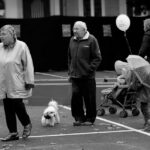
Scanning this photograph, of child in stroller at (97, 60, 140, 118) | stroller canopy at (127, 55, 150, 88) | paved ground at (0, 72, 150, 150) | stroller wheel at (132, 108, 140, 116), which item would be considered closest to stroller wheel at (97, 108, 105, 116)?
child in stroller at (97, 60, 140, 118)

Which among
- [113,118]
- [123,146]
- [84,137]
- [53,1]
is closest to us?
[123,146]

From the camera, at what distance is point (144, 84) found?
1022 centimetres

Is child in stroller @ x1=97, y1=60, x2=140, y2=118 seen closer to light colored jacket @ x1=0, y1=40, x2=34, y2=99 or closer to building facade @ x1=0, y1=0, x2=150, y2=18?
light colored jacket @ x1=0, y1=40, x2=34, y2=99

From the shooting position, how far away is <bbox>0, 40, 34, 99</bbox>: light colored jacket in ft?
29.9

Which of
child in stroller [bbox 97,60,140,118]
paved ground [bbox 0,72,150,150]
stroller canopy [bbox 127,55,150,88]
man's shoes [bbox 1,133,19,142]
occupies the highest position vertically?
stroller canopy [bbox 127,55,150,88]

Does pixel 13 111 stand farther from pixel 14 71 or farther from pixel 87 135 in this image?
pixel 87 135

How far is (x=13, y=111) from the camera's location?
30.7 feet

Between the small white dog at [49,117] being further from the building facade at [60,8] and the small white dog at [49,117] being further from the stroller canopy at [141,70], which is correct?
the building facade at [60,8]

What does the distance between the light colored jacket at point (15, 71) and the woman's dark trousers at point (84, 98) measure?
75.1 inches

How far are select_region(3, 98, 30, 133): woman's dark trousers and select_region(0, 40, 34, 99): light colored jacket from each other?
13cm

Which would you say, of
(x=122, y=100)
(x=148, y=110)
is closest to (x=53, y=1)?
(x=122, y=100)

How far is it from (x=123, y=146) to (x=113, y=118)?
10.5 ft

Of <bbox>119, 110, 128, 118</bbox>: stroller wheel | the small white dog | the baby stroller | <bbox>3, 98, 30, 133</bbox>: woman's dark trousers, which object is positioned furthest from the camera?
the baby stroller

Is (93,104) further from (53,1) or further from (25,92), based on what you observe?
(53,1)
